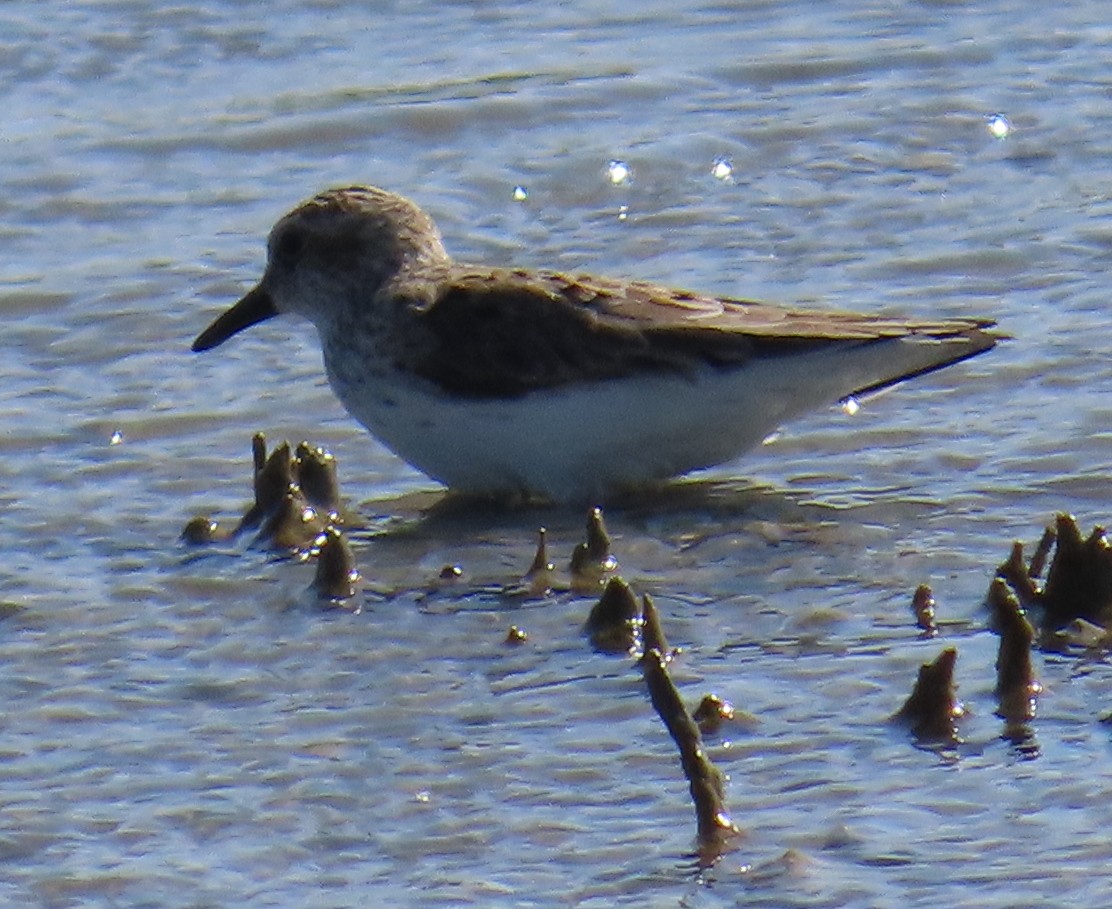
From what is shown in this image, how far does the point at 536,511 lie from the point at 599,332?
629 mm

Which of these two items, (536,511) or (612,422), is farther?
(536,511)

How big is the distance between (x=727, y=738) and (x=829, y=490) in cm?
206

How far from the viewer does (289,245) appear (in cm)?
865

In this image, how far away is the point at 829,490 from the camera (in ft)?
25.4

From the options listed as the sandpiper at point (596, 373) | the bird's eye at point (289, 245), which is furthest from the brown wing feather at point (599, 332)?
the bird's eye at point (289, 245)

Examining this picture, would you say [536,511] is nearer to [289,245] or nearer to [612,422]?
[612,422]

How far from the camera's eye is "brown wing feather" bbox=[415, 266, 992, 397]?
298 inches

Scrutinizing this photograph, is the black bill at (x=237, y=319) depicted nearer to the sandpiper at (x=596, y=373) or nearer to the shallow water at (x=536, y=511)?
the shallow water at (x=536, y=511)

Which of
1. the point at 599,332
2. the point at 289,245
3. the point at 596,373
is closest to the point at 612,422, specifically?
the point at 596,373

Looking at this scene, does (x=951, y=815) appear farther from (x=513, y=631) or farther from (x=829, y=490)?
(x=829, y=490)

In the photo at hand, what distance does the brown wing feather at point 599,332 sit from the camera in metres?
7.57

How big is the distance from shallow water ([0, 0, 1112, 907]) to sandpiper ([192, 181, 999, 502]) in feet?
0.68

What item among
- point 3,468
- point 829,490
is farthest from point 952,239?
point 3,468

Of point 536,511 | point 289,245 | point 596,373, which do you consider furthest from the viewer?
point 289,245
